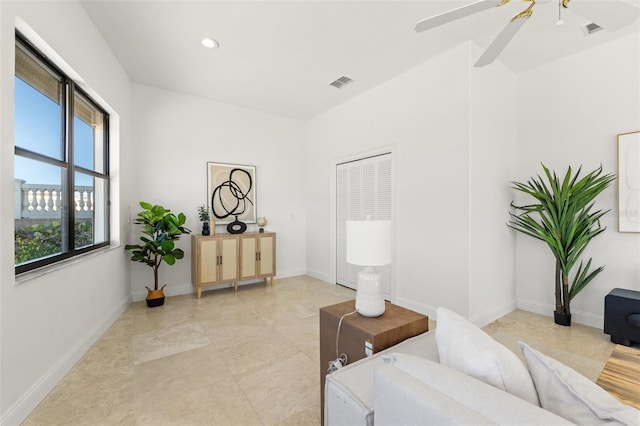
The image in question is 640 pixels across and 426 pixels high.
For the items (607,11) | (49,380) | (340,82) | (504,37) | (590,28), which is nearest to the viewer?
(607,11)

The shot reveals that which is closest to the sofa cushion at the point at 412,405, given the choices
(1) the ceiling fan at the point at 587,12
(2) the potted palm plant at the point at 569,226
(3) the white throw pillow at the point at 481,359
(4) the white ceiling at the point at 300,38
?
(3) the white throw pillow at the point at 481,359

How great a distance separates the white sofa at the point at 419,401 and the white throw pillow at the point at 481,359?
0.32 feet

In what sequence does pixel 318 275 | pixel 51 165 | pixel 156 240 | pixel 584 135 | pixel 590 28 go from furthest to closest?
pixel 318 275
pixel 156 240
pixel 584 135
pixel 590 28
pixel 51 165

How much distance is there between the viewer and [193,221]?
4250 millimetres

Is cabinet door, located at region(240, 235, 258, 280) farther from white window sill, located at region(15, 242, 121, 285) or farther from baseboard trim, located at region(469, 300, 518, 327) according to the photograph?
baseboard trim, located at region(469, 300, 518, 327)

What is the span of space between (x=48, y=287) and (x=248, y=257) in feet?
8.35

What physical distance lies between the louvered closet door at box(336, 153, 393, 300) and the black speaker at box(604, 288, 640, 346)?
205 cm

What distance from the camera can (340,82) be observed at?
3.83 metres

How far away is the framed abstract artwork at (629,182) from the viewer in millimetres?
2725

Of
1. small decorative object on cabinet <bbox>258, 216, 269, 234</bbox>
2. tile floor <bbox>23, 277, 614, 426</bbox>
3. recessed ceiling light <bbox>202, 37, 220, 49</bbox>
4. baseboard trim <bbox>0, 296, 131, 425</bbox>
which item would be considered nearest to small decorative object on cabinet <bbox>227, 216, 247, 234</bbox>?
small decorative object on cabinet <bbox>258, 216, 269, 234</bbox>

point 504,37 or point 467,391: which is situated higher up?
point 504,37

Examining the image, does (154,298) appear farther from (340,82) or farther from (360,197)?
(340,82)

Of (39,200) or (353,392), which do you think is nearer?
(353,392)

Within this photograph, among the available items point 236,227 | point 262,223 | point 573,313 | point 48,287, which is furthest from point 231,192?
point 573,313
